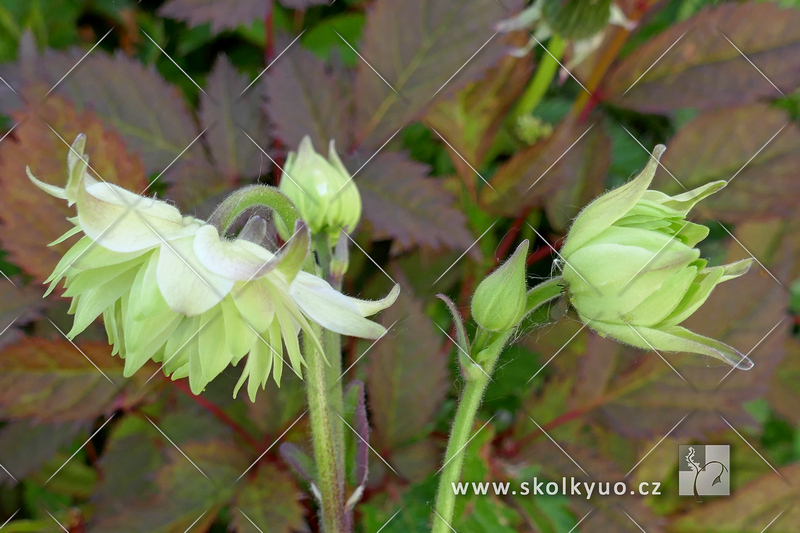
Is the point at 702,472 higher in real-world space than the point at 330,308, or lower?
lower

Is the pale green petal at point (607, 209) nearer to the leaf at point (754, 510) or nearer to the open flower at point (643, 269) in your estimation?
the open flower at point (643, 269)

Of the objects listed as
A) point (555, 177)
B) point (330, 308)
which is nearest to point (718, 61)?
point (555, 177)

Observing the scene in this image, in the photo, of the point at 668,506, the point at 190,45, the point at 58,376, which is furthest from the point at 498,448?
the point at 190,45

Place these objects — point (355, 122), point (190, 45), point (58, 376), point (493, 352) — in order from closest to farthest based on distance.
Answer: point (493, 352), point (58, 376), point (355, 122), point (190, 45)

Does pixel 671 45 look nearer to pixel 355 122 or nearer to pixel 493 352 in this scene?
pixel 355 122

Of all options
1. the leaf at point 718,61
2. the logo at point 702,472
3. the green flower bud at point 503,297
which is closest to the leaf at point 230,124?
the green flower bud at point 503,297

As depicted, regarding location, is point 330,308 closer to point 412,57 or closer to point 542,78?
point 412,57
